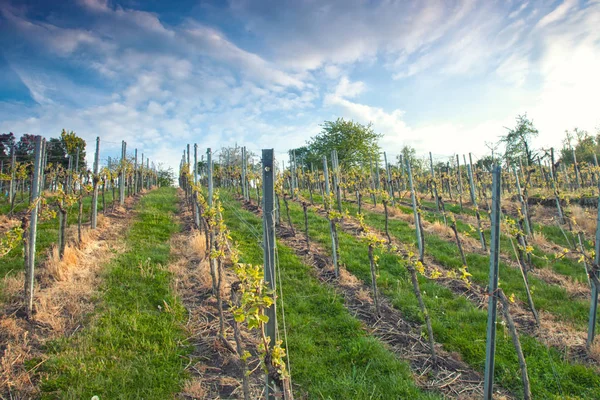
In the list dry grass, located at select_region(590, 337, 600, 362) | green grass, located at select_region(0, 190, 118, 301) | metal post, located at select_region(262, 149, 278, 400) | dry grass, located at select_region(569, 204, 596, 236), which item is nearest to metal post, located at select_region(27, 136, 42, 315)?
green grass, located at select_region(0, 190, 118, 301)

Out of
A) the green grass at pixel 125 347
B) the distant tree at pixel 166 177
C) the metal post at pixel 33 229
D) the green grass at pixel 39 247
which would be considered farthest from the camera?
the distant tree at pixel 166 177

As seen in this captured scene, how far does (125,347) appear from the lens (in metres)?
4.21

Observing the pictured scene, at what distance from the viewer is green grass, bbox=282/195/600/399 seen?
387 cm


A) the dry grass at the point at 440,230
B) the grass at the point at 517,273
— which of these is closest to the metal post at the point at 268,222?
the grass at the point at 517,273

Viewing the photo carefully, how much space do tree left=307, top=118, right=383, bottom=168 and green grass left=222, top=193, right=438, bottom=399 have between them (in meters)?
22.2

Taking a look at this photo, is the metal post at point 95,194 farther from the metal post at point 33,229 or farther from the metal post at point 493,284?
the metal post at point 493,284

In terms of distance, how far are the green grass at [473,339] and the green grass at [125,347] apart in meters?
3.62

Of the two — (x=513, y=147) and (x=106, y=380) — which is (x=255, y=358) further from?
(x=513, y=147)

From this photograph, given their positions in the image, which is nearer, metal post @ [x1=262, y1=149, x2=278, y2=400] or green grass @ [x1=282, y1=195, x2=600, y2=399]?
metal post @ [x1=262, y1=149, x2=278, y2=400]

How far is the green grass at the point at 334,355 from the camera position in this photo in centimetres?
364

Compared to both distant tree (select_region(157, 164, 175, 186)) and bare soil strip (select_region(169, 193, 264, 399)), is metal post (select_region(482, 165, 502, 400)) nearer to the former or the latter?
bare soil strip (select_region(169, 193, 264, 399))

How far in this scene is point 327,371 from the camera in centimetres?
404

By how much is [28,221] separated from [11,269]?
96.8 inches

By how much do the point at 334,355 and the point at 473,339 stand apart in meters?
2.37
